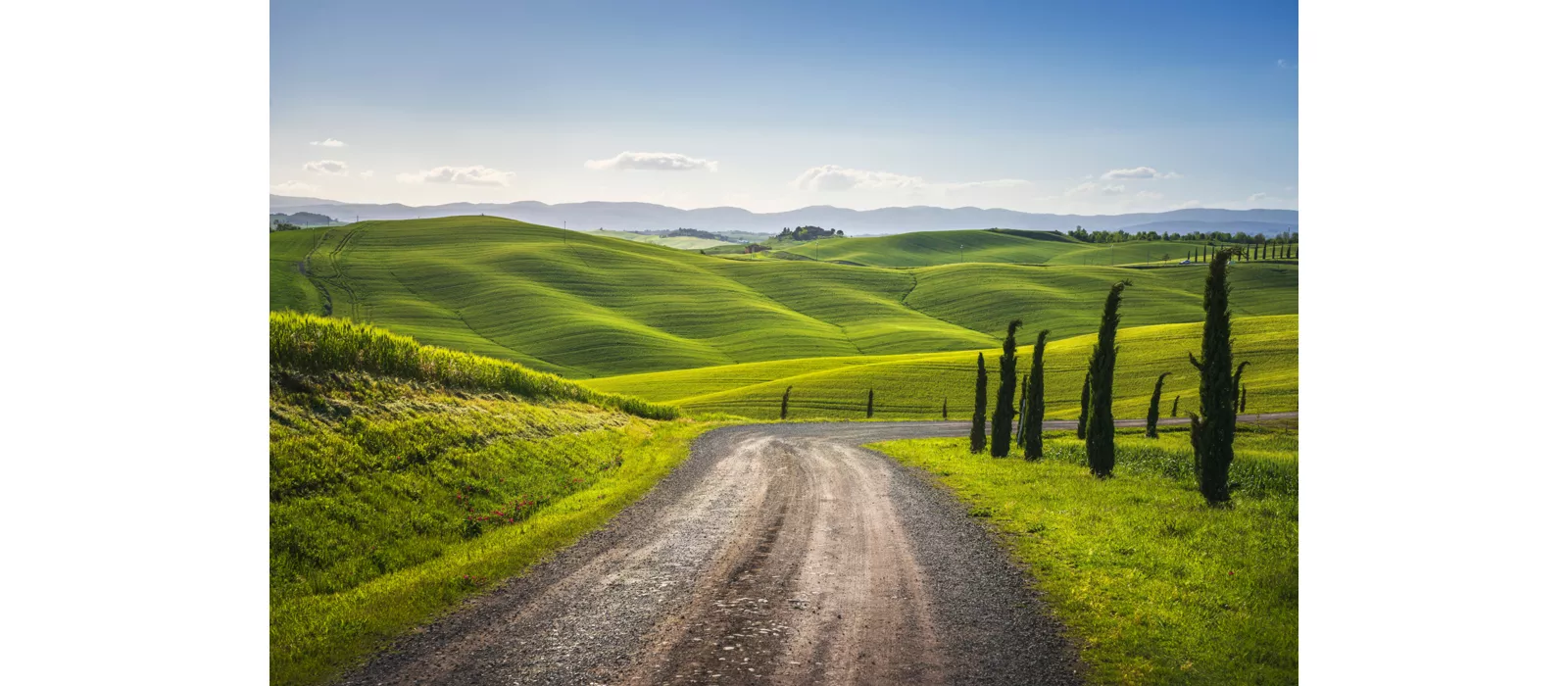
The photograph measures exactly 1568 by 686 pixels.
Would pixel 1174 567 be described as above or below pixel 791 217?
below

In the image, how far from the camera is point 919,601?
819cm

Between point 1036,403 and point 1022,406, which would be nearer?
point 1036,403

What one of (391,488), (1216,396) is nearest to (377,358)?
(391,488)

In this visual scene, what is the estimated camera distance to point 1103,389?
15.2m

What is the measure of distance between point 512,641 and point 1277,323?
957 cm

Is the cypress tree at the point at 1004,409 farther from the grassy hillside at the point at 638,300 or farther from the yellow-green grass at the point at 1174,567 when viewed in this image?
the yellow-green grass at the point at 1174,567

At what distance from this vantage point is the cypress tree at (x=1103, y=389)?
15016 millimetres

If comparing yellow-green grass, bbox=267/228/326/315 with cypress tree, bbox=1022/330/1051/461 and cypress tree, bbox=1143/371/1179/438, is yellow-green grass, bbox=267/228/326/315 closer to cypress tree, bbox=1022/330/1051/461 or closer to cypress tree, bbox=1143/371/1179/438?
cypress tree, bbox=1022/330/1051/461

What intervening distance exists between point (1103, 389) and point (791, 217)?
705 cm

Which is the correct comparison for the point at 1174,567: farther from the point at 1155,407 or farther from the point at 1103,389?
the point at 1155,407

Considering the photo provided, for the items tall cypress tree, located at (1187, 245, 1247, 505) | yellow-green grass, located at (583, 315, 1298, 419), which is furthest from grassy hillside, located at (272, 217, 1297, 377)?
yellow-green grass, located at (583, 315, 1298, 419)

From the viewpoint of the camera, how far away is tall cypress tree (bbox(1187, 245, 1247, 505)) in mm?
10602

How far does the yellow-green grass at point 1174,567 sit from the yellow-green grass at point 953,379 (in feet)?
3.88

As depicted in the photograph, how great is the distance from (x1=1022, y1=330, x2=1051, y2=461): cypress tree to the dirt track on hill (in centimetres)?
799
